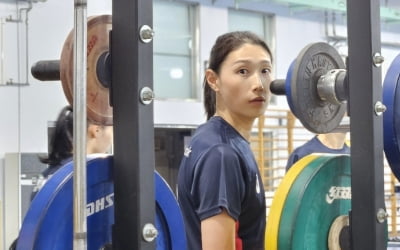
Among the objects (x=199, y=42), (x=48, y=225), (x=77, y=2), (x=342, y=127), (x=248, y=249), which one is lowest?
(x=248, y=249)

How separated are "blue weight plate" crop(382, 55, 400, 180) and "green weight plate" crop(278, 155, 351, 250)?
0.49 ft

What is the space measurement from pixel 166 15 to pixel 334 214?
20.4 feet

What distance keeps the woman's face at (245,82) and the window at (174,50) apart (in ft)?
18.6

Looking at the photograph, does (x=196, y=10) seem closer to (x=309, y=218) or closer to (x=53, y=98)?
(x=53, y=98)

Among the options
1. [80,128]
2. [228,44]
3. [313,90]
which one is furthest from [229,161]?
[80,128]

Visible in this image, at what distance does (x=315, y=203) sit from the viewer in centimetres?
173

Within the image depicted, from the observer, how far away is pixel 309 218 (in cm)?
171

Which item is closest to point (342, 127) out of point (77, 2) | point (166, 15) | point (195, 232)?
point (195, 232)

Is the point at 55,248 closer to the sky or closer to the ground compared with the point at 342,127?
closer to the ground

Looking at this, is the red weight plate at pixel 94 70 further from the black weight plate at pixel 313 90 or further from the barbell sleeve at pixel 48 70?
the black weight plate at pixel 313 90

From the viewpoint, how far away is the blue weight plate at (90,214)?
1.21m

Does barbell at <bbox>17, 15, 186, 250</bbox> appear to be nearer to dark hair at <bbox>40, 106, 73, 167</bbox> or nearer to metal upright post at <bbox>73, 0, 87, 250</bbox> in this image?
metal upright post at <bbox>73, 0, 87, 250</bbox>

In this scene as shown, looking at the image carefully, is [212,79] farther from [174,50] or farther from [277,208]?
[174,50]

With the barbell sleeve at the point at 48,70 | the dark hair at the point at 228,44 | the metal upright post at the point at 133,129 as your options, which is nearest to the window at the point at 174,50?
the dark hair at the point at 228,44
